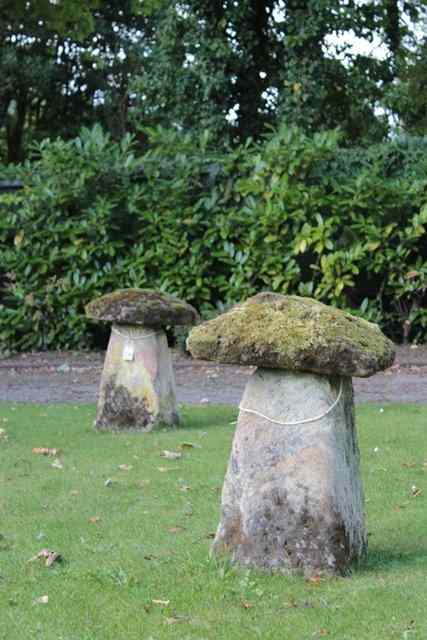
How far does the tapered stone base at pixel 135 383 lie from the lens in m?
10.7

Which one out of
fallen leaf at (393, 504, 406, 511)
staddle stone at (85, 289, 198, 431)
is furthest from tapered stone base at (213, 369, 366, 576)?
staddle stone at (85, 289, 198, 431)

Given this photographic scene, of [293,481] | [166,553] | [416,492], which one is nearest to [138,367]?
[416,492]

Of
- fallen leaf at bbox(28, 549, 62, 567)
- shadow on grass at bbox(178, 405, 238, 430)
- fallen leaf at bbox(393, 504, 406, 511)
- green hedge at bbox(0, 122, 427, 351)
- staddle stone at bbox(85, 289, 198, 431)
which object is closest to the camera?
fallen leaf at bbox(28, 549, 62, 567)

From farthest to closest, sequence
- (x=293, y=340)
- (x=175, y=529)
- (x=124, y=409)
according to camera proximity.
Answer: (x=124, y=409) → (x=175, y=529) → (x=293, y=340)

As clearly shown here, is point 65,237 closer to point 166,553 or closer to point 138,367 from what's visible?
point 138,367

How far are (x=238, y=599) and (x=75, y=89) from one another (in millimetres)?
28779

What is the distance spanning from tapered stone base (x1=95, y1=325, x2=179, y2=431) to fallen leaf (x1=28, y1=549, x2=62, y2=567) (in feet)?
14.9

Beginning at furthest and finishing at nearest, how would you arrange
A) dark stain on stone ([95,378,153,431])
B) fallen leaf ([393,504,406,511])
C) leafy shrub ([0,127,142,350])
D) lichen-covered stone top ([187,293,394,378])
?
leafy shrub ([0,127,142,350]) < dark stain on stone ([95,378,153,431]) < fallen leaf ([393,504,406,511]) < lichen-covered stone top ([187,293,394,378])

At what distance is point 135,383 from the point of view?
35.2ft

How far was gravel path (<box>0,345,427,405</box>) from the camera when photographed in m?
13.3

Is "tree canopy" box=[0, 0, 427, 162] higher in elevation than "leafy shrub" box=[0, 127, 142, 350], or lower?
higher

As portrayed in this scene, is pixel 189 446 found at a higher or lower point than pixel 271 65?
lower

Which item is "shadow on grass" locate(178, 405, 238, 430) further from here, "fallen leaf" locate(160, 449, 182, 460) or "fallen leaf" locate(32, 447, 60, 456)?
"fallen leaf" locate(32, 447, 60, 456)

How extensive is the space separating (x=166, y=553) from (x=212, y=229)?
11209mm
